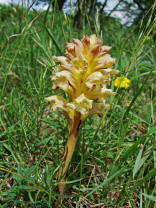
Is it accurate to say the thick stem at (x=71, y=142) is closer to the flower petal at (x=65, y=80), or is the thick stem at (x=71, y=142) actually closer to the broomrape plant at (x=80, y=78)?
the broomrape plant at (x=80, y=78)

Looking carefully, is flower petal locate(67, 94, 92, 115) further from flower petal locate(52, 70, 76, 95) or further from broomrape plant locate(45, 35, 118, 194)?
flower petal locate(52, 70, 76, 95)

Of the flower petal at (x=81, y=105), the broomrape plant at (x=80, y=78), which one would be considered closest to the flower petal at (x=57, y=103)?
the broomrape plant at (x=80, y=78)

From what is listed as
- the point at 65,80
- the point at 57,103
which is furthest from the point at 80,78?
the point at 57,103

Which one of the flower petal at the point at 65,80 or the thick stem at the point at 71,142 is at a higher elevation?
the flower petal at the point at 65,80

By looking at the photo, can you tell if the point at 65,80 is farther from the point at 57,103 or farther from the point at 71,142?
the point at 71,142

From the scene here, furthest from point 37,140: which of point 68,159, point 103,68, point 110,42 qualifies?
point 110,42

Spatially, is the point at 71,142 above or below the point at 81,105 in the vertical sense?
below

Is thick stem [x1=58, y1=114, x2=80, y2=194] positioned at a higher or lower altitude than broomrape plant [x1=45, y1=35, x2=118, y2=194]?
lower

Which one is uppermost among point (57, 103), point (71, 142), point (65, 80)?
point (65, 80)

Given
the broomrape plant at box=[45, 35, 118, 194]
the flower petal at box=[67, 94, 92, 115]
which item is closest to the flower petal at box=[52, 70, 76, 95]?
the broomrape plant at box=[45, 35, 118, 194]
